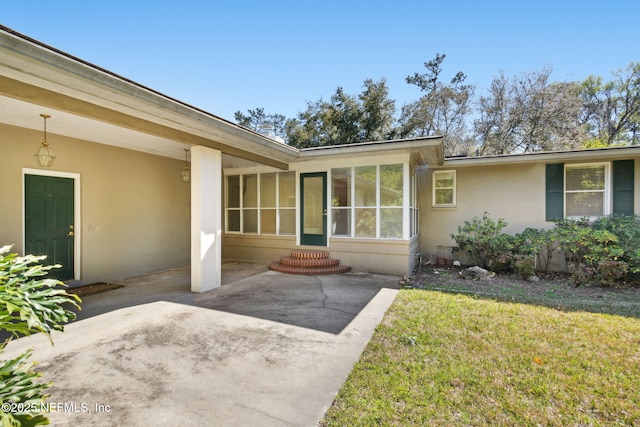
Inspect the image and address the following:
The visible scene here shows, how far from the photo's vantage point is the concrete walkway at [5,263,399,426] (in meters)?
2.19

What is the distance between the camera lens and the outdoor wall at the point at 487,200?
7.61 meters

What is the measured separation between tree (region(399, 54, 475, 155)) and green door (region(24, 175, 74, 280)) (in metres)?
17.6

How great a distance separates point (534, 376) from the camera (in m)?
2.62

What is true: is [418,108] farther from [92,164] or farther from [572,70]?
[92,164]

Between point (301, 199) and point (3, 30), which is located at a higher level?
point (3, 30)

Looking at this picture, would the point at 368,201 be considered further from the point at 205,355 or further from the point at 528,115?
the point at 528,115

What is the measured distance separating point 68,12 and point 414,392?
877 cm

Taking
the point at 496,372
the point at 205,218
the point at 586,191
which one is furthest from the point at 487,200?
the point at 205,218

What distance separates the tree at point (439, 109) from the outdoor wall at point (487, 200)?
1137cm

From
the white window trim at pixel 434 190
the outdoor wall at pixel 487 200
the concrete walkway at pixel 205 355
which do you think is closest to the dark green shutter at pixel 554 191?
the outdoor wall at pixel 487 200

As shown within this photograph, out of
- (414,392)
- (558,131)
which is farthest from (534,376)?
(558,131)

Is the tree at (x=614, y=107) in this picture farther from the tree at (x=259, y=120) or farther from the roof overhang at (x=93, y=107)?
the tree at (x=259, y=120)

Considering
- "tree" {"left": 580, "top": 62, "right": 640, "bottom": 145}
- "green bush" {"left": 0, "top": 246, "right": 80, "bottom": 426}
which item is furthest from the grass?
"tree" {"left": 580, "top": 62, "right": 640, "bottom": 145}

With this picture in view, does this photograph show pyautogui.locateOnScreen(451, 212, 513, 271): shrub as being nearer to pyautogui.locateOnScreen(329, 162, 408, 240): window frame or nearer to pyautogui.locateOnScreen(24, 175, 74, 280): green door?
pyautogui.locateOnScreen(329, 162, 408, 240): window frame
